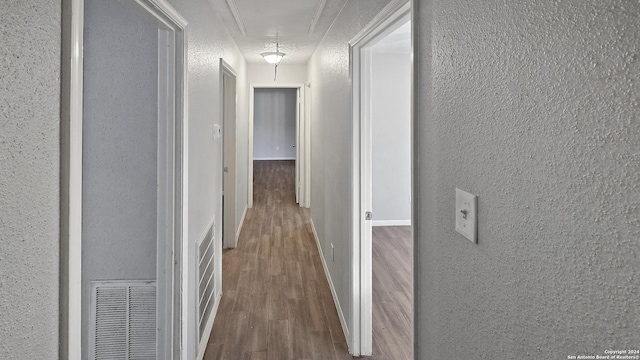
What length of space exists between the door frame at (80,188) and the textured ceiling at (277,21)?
114cm

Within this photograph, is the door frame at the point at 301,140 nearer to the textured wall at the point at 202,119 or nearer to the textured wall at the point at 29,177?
the textured wall at the point at 202,119

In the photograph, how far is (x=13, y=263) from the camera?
2.45 ft

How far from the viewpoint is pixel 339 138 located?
2953mm

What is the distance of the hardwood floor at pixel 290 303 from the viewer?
2.53 m

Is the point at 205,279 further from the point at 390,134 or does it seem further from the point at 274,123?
the point at 274,123

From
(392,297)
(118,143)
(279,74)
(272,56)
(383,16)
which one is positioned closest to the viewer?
(383,16)

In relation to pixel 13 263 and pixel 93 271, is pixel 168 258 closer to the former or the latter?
pixel 93 271

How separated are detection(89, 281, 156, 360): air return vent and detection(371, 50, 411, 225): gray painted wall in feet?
13.5

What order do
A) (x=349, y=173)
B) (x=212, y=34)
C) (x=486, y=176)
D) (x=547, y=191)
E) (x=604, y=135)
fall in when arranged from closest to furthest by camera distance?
(x=604, y=135) < (x=547, y=191) < (x=486, y=176) < (x=349, y=173) < (x=212, y=34)

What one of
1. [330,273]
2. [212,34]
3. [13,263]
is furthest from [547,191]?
[330,273]

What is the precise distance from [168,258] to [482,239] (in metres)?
1.47

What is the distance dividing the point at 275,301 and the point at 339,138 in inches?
55.8

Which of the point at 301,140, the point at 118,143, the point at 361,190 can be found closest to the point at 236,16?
the point at 118,143

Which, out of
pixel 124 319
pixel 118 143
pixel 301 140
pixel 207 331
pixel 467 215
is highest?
pixel 301 140
